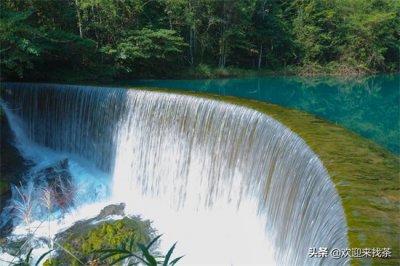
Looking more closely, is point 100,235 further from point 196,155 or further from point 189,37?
point 189,37

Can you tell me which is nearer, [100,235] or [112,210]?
[100,235]

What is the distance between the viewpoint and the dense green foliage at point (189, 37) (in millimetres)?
13359

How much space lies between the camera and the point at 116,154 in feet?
31.8

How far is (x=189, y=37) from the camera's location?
22.7m

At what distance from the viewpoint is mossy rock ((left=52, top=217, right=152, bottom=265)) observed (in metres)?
6.62

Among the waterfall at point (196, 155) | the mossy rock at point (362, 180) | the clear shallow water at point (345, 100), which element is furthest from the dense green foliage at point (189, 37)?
the mossy rock at point (362, 180)

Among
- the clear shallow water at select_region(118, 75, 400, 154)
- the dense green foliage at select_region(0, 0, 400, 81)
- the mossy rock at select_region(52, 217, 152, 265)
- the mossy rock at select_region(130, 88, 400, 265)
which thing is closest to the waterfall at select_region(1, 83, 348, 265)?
the mossy rock at select_region(130, 88, 400, 265)

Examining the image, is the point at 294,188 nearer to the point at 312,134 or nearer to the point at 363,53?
the point at 312,134

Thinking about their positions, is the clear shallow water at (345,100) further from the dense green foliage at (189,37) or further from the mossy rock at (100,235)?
the mossy rock at (100,235)

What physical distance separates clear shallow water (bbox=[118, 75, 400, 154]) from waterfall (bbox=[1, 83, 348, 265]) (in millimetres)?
4107

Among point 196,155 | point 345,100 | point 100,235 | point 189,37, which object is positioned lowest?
point 100,235

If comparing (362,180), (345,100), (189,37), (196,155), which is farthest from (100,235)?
(189,37)

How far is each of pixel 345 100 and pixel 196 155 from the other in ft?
33.3

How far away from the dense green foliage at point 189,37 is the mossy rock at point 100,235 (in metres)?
5.80
